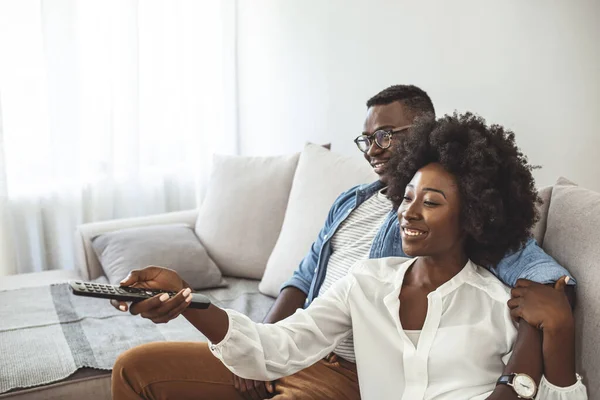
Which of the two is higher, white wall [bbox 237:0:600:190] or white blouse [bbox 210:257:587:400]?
white wall [bbox 237:0:600:190]

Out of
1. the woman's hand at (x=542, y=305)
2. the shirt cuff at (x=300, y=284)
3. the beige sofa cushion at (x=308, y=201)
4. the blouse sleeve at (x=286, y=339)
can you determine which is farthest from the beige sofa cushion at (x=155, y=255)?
the woman's hand at (x=542, y=305)

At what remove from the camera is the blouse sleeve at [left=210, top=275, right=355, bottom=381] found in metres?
1.27

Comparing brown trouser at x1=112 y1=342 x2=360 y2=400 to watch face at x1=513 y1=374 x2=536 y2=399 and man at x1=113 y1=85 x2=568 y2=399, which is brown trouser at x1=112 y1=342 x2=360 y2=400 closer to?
man at x1=113 y1=85 x2=568 y2=399

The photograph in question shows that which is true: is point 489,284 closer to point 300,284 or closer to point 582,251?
point 582,251

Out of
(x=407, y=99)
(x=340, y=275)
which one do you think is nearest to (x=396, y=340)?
(x=340, y=275)

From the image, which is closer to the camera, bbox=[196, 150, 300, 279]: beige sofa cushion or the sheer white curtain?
bbox=[196, 150, 300, 279]: beige sofa cushion

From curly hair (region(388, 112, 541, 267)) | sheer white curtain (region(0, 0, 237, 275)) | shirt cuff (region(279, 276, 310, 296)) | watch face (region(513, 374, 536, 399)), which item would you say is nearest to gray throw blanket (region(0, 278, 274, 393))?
shirt cuff (region(279, 276, 310, 296))

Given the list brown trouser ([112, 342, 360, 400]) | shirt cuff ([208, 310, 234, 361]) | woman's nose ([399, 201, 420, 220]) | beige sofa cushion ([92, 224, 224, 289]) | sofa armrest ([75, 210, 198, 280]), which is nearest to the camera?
shirt cuff ([208, 310, 234, 361])

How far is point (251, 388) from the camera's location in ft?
5.15

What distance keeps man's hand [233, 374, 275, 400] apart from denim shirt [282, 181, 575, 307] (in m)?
0.28

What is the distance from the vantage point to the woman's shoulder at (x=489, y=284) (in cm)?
137

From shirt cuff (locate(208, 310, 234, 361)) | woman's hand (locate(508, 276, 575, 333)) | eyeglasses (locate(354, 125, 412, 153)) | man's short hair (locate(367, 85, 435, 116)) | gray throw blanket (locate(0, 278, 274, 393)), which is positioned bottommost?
gray throw blanket (locate(0, 278, 274, 393))

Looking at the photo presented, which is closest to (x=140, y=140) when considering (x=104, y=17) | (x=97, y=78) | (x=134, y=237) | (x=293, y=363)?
(x=97, y=78)

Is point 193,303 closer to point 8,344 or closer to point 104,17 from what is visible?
point 8,344
